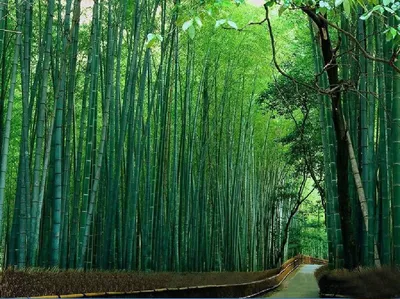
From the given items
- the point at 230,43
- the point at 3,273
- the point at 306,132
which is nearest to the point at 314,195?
the point at 306,132

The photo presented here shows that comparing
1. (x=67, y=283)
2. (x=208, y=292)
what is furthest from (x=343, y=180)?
(x=67, y=283)

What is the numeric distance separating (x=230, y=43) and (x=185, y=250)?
11.3 ft

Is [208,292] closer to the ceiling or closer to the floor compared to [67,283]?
closer to the floor

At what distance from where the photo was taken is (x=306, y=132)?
984cm

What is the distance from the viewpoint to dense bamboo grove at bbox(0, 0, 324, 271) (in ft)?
15.7

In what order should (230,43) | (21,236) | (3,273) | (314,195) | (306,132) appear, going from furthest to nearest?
(314,195)
(306,132)
(230,43)
(21,236)
(3,273)

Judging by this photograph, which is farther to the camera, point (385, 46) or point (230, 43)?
point (230, 43)

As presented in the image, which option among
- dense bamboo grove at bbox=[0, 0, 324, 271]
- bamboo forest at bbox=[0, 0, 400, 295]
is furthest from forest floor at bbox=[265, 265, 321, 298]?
dense bamboo grove at bbox=[0, 0, 324, 271]

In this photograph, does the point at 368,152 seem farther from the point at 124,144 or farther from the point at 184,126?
the point at 124,144

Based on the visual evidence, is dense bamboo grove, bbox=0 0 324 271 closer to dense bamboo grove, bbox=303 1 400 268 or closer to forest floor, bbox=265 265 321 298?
forest floor, bbox=265 265 321 298

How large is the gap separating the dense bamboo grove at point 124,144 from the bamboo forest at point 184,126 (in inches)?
1.2

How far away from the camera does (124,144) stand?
8016mm

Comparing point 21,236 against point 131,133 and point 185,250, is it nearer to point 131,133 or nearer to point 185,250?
point 131,133

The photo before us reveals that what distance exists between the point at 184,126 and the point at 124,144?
0.93m
